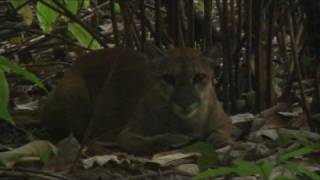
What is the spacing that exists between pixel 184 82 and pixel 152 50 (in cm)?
43

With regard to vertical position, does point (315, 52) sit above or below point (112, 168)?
above

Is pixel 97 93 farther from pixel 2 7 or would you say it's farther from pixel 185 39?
pixel 2 7

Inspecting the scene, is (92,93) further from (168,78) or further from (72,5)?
(168,78)

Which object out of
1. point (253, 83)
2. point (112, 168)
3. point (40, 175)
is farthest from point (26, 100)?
point (40, 175)

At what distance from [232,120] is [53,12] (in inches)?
61.3

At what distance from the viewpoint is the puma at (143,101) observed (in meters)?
6.07

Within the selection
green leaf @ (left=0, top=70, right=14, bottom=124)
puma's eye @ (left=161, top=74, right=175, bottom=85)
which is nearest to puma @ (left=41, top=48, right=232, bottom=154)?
puma's eye @ (left=161, top=74, right=175, bottom=85)

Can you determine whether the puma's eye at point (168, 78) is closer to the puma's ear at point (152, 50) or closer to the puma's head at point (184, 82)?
the puma's head at point (184, 82)

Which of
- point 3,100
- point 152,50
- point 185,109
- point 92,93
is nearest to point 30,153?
point 185,109

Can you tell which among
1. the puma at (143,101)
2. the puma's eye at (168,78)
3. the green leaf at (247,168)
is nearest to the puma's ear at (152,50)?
the puma at (143,101)

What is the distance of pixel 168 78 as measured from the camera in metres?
6.16

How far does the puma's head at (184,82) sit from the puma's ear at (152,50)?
0.02 meters

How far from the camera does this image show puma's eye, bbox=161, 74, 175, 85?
611 cm

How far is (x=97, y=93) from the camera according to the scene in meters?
7.12
